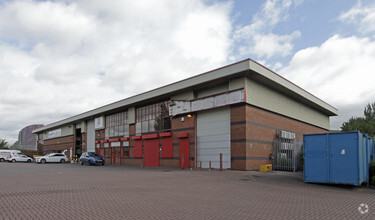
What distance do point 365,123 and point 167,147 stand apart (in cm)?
4436

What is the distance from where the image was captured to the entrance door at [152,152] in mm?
29203

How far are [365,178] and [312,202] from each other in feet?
20.7

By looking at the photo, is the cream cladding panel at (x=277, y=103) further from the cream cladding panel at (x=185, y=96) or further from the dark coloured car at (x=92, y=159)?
the dark coloured car at (x=92, y=159)

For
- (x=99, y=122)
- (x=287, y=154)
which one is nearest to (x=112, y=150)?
(x=99, y=122)

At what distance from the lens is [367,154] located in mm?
14102

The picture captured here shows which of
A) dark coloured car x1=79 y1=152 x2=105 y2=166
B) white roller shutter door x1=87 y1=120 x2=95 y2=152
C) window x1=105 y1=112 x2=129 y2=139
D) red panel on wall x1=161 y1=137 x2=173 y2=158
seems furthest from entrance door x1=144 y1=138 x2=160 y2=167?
white roller shutter door x1=87 y1=120 x2=95 y2=152

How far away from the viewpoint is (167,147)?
27.6 meters

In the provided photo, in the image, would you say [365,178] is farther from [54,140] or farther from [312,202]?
[54,140]

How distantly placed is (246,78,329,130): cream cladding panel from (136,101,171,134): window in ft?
31.1

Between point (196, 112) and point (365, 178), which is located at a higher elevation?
point (196, 112)

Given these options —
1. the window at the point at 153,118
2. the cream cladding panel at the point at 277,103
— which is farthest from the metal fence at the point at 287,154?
the window at the point at 153,118

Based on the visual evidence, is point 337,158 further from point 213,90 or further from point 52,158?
point 52,158

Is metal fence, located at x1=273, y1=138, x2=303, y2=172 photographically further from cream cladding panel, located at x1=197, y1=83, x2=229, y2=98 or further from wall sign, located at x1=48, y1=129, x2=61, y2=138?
wall sign, located at x1=48, y1=129, x2=61, y2=138

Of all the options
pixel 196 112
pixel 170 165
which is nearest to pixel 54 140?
pixel 170 165
